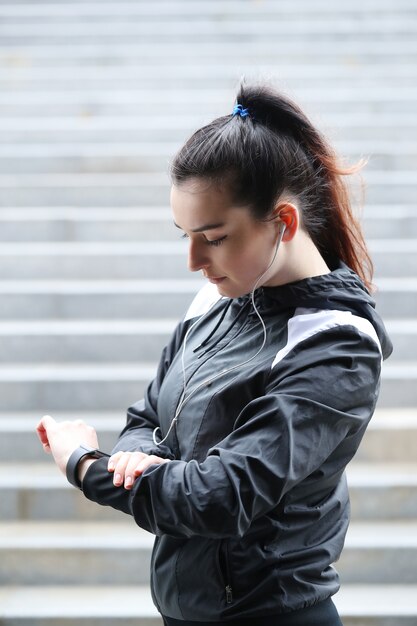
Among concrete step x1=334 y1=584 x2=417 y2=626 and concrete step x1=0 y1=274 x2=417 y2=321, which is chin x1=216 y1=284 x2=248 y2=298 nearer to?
concrete step x1=334 y1=584 x2=417 y2=626

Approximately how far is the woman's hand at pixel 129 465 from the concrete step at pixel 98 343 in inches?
83.3

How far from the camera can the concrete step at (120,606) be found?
2623 mm

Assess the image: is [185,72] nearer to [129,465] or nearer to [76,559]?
[76,559]

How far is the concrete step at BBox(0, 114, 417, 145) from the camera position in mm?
4559

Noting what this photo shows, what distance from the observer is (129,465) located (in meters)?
1.32

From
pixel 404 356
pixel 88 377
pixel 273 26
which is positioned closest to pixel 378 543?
pixel 404 356

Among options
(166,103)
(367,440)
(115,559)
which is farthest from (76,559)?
(166,103)

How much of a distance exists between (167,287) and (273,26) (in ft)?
8.23

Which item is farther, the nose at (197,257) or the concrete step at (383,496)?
the concrete step at (383,496)

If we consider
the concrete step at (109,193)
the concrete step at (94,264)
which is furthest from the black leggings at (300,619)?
the concrete step at (109,193)

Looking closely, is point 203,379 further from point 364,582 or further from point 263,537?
point 364,582

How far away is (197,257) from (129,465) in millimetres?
339

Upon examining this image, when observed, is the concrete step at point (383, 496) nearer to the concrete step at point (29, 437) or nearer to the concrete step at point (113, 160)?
the concrete step at point (29, 437)

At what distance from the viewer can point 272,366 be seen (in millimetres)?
1313
